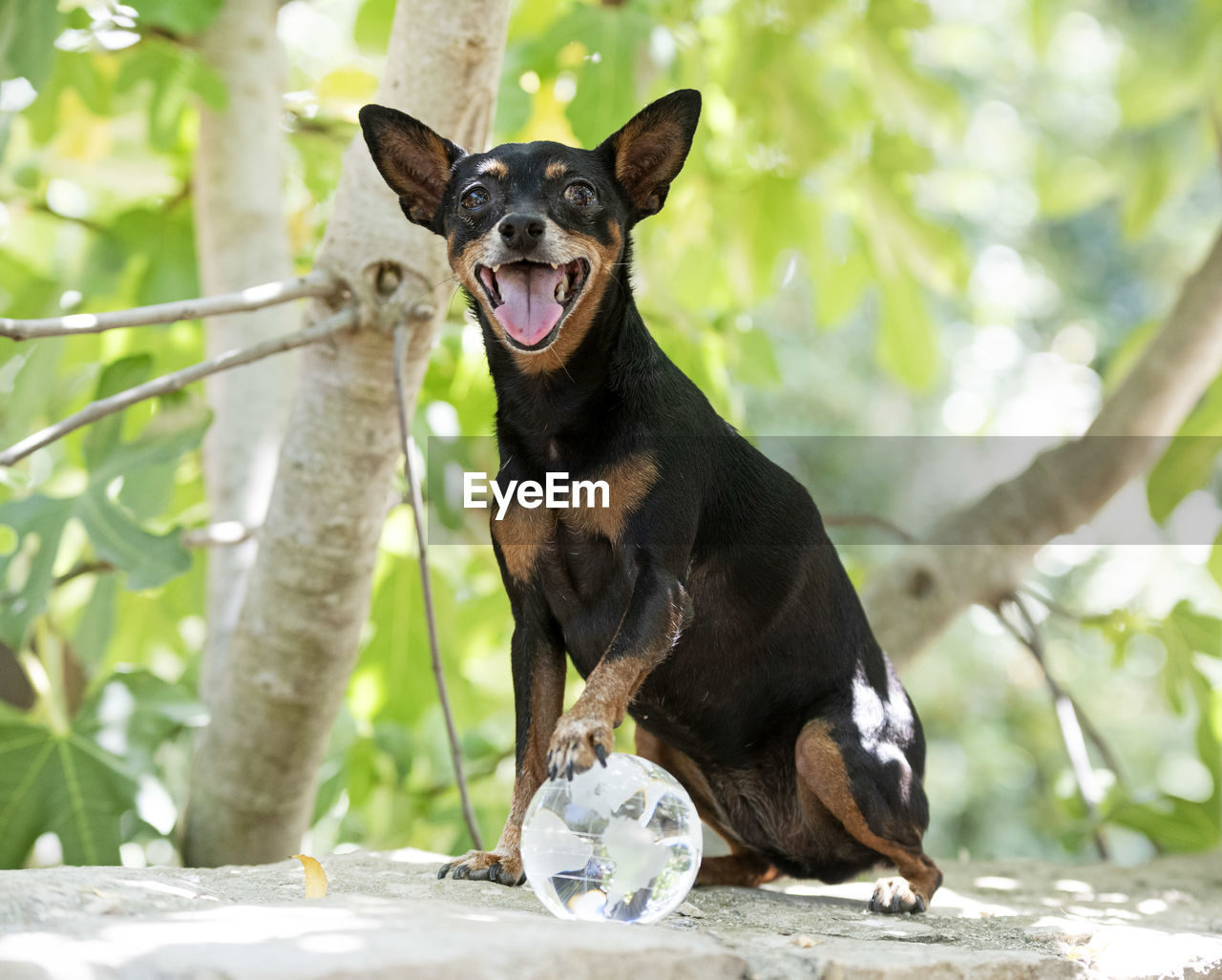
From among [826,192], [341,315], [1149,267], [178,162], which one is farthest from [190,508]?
[1149,267]

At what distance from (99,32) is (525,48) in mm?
1269

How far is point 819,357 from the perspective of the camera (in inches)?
517

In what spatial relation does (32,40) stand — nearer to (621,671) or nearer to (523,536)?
(523,536)

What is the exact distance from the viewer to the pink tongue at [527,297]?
2.21 meters

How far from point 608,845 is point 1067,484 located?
280cm

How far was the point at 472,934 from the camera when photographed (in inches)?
59.6

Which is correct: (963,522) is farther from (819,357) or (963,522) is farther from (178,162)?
A: (819,357)

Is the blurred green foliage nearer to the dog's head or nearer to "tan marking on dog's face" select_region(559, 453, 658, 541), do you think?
the dog's head

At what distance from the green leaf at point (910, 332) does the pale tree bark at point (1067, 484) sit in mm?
487

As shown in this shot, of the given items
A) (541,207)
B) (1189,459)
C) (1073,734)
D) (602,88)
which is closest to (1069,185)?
(1189,459)

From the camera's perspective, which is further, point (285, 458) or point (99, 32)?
point (99, 32)

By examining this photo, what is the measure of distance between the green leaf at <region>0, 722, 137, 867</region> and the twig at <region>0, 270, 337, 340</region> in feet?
3.73

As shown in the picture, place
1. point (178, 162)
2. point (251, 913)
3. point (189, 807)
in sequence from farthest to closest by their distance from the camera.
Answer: point (178, 162) < point (189, 807) < point (251, 913)

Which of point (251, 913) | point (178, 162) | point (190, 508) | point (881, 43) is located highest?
point (881, 43)
